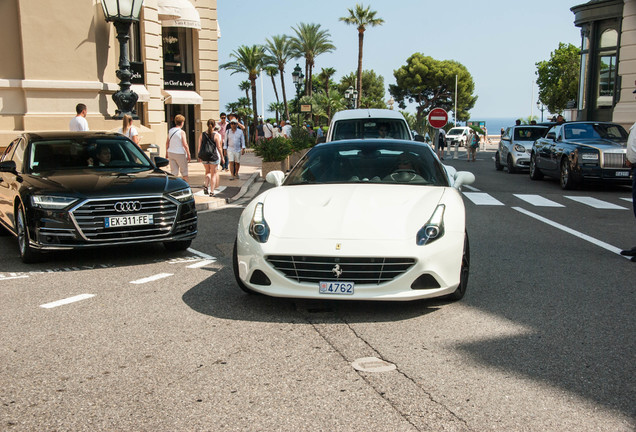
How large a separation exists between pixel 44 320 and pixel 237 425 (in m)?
2.75

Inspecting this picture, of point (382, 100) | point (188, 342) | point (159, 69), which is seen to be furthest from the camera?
point (382, 100)

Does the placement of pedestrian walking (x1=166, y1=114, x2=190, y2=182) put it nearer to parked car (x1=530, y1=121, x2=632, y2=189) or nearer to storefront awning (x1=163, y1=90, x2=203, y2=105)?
parked car (x1=530, y1=121, x2=632, y2=189)

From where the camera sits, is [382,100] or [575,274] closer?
[575,274]

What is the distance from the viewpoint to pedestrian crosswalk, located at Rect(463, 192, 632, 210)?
14.4m

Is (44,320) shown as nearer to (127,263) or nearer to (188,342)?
(188,342)

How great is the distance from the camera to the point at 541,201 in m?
15.2

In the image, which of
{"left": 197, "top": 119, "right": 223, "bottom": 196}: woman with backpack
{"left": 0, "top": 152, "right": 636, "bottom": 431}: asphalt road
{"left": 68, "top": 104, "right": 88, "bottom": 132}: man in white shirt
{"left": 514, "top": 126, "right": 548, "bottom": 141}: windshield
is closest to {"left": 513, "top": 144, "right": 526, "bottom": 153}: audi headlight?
{"left": 514, "top": 126, "right": 548, "bottom": 141}: windshield

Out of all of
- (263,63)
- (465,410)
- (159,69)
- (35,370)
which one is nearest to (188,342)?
(35,370)

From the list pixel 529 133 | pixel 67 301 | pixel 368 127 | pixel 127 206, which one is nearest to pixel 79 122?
pixel 368 127

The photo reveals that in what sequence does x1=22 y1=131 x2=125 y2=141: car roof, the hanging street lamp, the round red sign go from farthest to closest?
the round red sign < the hanging street lamp < x1=22 y1=131 x2=125 y2=141: car roof

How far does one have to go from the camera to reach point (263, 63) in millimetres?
69750

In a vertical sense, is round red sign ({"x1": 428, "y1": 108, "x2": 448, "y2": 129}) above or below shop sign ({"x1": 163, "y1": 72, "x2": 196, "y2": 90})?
below

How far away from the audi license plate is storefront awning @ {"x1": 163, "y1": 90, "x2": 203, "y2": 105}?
2179 centimetres

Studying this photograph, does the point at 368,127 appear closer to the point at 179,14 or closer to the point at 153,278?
the point at 153,278
